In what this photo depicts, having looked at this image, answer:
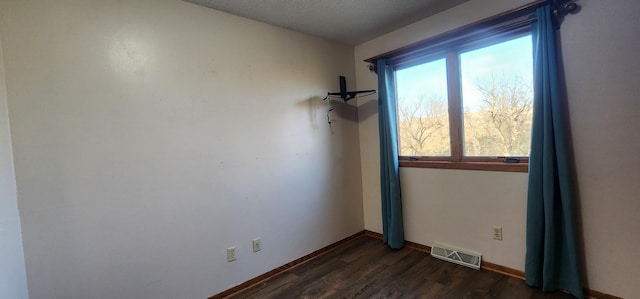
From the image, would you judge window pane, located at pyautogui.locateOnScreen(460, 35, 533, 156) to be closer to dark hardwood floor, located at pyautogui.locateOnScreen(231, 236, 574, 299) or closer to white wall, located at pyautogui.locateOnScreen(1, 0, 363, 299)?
dark hardwood floor, located at pyautogui.locateOnScreen(231, 236, 574, 299)

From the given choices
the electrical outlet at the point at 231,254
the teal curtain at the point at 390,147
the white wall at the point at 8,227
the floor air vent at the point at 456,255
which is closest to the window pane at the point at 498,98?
the teal curtain at the point at 390,147

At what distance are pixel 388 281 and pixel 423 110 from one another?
1.70 metres

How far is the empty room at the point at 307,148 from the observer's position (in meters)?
1.60

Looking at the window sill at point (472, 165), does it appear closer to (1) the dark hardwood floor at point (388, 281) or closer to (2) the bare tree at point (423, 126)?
(2) the bare tree at point (423, 126)

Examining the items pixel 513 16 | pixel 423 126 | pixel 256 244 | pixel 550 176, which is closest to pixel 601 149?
pixel 550 176

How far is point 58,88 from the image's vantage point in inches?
62.6

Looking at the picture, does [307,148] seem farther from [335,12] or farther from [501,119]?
[501,119]

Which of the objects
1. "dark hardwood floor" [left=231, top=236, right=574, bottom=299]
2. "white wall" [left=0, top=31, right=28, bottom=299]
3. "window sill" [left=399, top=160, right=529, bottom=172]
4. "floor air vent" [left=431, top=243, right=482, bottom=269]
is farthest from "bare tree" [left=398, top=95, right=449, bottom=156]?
"white wall" [left=0, top=31, right=28, bottom=299]

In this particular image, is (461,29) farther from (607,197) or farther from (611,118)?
(607,197)

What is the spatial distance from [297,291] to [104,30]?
230cm

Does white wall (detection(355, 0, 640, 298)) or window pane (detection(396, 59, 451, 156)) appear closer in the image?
white wall (detection(355, 0, 640, 298))

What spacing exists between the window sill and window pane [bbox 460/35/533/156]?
9 cm

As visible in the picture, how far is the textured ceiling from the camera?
2223 mm

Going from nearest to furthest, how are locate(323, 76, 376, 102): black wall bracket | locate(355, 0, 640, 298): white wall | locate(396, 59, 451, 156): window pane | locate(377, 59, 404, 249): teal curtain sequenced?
locate(355, 0, 640, 298): white wall → locate(396, 59, 451, 156): window pane → locate(377, 59, 404, 249): teal curtain → locate(323, 76, 376, 102): black wall bracket
